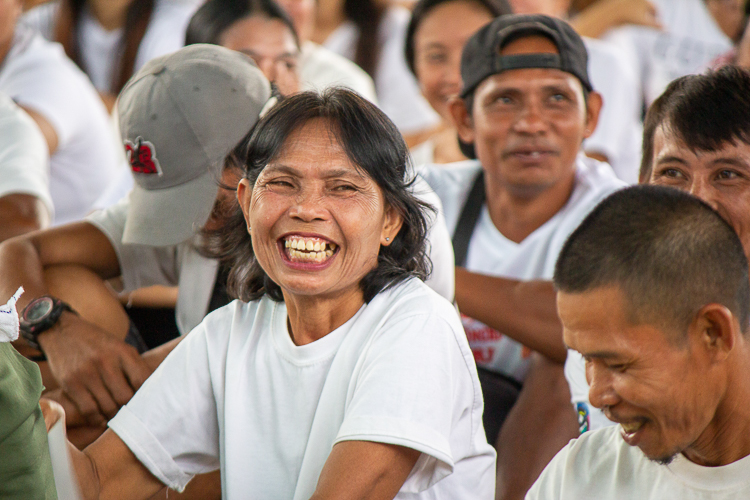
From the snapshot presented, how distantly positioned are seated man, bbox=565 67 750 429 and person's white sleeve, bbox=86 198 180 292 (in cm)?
122

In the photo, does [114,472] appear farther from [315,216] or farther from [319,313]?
[315,216]

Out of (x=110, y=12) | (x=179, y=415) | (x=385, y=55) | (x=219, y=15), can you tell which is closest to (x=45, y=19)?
(x=110, y=12)

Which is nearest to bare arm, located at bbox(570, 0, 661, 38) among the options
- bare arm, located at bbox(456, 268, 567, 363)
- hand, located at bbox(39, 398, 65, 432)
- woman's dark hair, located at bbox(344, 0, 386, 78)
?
woman's dark hair, located at bbox(344, 0, 386, 78)

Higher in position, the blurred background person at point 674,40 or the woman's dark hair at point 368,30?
the blurred background person at point 674,40

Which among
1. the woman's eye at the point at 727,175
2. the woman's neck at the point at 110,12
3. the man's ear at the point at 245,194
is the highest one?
the woman's eye at the point at 727,175

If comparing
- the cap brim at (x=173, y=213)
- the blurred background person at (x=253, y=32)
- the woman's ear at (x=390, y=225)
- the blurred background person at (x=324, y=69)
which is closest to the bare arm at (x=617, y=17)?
the blurred background person at (x=324, y=69)

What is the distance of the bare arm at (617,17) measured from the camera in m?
4.62

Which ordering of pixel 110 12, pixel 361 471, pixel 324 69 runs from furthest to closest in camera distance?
pixel 110 12 → pixel 324 69 → pixel 361 471

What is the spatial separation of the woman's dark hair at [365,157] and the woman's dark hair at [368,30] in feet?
10.3

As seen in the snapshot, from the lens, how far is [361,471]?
1.41 metres

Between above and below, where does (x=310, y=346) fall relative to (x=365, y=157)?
below

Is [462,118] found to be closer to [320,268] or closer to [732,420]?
[320,268]

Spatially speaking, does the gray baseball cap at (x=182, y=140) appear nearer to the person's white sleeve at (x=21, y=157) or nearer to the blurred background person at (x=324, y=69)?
the person's white sleeve at (x=21, y=157)

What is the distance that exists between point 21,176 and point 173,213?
3.21ft
